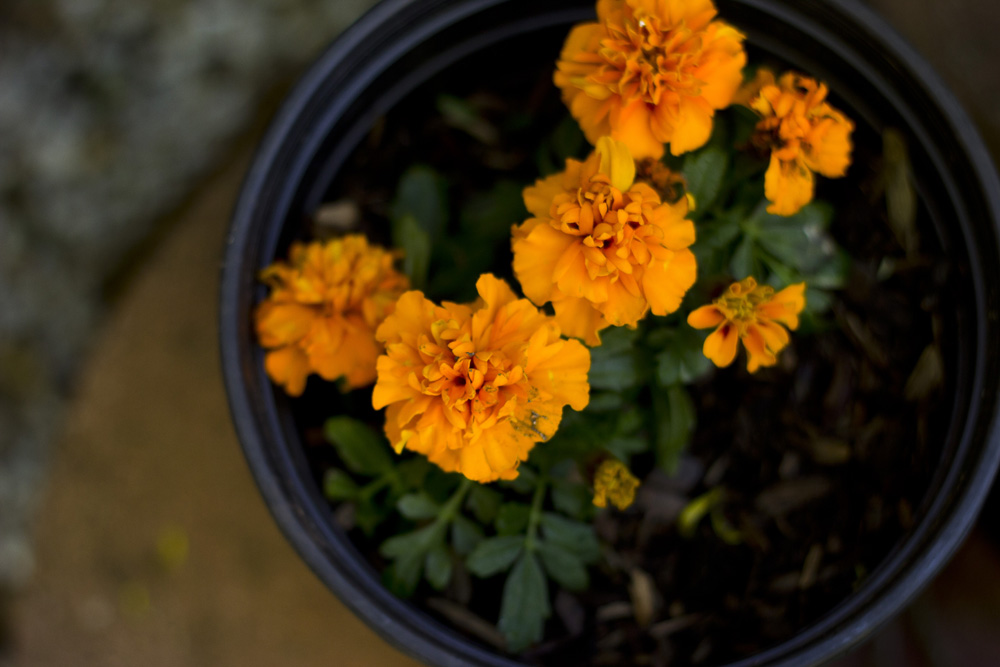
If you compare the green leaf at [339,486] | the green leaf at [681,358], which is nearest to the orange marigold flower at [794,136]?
the green leaf at [681,358]

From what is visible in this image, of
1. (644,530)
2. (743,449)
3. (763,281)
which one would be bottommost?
(644,530)

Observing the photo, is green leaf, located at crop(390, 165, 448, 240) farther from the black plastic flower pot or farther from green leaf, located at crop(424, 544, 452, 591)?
green leaf, located at crop(424, 544, 452, 591)

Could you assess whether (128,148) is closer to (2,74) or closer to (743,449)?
(2,74)

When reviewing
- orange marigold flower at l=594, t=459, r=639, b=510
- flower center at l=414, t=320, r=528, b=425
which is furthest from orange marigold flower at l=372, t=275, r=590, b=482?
orange marigold flower at l=594, t=459, r=639, b=510

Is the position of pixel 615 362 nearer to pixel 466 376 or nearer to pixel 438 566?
pixel 466 376

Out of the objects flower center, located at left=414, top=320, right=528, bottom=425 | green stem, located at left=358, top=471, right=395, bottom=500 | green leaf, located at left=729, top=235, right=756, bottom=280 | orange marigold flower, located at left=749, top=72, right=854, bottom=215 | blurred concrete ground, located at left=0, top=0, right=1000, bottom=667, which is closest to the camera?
flower center, located at left=414, top=320, right=528, bottom=425

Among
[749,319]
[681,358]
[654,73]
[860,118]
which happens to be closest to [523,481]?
[681,358]

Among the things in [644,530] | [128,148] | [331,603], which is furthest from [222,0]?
[644,530]
